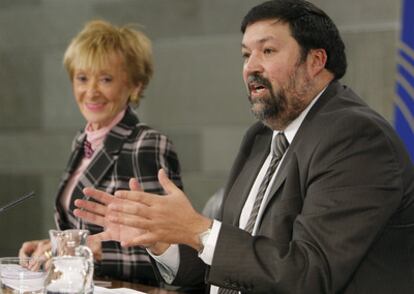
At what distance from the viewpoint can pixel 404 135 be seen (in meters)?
3.47

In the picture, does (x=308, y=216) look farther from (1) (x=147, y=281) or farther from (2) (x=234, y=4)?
(2) (x=234, y=4)

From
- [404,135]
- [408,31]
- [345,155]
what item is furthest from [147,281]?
[408,31]

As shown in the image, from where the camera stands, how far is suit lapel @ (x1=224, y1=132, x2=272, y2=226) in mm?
2172

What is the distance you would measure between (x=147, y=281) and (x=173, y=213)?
3.04 ft

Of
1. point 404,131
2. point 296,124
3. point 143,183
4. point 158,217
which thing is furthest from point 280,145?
point 404,131

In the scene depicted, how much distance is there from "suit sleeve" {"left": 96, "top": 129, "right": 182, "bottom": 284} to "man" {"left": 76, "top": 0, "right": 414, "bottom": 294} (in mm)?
532

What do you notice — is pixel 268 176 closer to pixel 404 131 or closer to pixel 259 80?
pixel 259 80

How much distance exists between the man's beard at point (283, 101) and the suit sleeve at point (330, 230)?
280 mm

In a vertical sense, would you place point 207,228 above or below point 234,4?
below

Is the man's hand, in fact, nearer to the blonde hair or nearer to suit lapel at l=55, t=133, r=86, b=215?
suit lapel at l=55, t=133, r=86, b=215

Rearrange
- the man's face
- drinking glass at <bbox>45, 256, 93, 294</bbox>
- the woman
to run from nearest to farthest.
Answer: drinking glass at <bbox>45, 256, 93, 294</bbox>
the man's face
the woman

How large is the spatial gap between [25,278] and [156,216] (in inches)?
Answer: 14.1

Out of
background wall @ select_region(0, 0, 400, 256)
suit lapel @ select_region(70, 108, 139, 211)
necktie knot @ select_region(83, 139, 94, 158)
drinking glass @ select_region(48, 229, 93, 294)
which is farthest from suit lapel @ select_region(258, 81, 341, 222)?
A: background wall @ select_region(0, 0, 400, 256)

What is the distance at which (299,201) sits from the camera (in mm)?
1876
